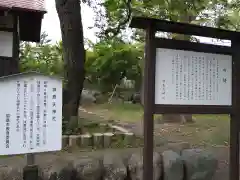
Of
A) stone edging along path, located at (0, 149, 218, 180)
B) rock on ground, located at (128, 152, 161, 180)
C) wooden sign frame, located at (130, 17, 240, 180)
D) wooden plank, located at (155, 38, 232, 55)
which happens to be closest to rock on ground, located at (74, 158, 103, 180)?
stone edging along path, located at (0, 149, 218, 180)

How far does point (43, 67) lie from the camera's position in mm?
18266

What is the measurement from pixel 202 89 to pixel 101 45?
50.1 ft

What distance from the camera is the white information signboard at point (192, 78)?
372 cm

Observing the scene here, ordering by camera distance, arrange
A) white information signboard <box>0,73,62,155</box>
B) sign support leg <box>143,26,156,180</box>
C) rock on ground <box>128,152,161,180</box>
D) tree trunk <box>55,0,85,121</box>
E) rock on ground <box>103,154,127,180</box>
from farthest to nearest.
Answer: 1. tree trunk <box>55,0,85,121</box>
2. rock on ground <box>128,152,161,180</box>
3. rock on ground <box>103,154,127,180</box>
4. sign support leg <box>143,26,156,180</box>
5. white information signboard <box>0,73,62,155</box>

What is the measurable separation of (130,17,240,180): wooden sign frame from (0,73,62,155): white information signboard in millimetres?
1180

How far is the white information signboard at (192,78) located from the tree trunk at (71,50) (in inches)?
177

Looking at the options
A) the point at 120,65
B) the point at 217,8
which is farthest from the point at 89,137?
the point at 120,65

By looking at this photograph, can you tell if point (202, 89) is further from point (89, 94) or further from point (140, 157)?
point (89, 94)

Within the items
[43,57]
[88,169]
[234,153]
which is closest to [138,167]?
[88,169]

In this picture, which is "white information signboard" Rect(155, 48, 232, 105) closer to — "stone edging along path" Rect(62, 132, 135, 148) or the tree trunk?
"stone edging along path" Rect(62, 132, 135, 148)

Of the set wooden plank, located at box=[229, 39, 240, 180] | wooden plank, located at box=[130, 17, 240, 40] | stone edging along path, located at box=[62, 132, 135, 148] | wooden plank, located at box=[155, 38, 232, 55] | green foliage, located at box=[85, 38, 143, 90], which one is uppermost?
green foliage, located at box=[85, 38, 143, 90]

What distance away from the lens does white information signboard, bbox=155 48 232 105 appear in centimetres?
372

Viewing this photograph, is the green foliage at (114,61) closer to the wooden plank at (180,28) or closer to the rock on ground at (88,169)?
the wooden plank at (180,28)

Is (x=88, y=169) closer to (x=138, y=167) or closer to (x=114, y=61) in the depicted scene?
(x=138, y=167)
